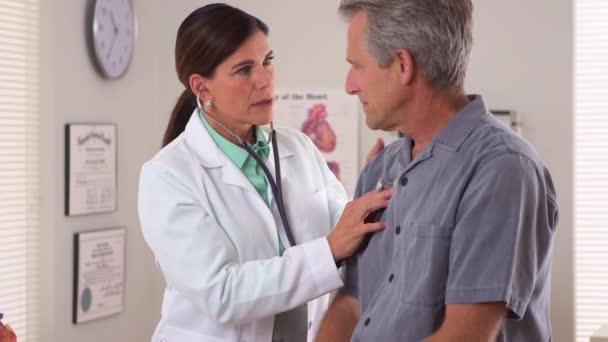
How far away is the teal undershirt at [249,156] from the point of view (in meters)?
2.07

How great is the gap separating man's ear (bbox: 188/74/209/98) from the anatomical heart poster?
207 cm

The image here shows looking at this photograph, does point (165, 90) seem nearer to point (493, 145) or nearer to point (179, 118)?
point (179, 118)

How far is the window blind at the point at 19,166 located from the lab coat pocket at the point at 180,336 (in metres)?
1.60

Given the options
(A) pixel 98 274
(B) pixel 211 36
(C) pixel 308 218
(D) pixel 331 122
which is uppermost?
(B) pixel 211 36

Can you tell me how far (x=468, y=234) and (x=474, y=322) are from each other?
145 mm

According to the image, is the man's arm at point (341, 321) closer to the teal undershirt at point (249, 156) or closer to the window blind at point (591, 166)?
the teal undershirt at point (249, 156)

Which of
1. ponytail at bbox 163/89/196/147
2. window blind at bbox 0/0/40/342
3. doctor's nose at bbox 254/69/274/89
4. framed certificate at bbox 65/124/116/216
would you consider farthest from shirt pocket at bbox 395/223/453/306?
framed certificate at bbox 65/124/116/216

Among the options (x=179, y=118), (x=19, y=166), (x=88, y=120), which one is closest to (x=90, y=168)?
(x=88, y=120)

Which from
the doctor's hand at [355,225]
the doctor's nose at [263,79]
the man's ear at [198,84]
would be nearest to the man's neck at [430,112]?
the doctor's hand at [355,225]

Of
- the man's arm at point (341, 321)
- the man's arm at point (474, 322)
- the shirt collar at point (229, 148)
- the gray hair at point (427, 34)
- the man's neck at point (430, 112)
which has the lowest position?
the man's arm at point (341, 321)

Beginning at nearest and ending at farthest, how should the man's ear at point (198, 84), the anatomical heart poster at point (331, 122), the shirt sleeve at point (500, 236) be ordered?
the shirt sleeve at point (500, 236) → the man's ear at point (198, 84) → the anatomical heart poster at point (331, 122)

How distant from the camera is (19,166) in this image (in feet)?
11.2

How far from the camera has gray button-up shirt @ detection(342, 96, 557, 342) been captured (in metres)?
1.33

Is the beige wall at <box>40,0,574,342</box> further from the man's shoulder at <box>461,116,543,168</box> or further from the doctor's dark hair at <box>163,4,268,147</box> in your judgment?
the man's shoulder at <box>461,116,543,168</box>
